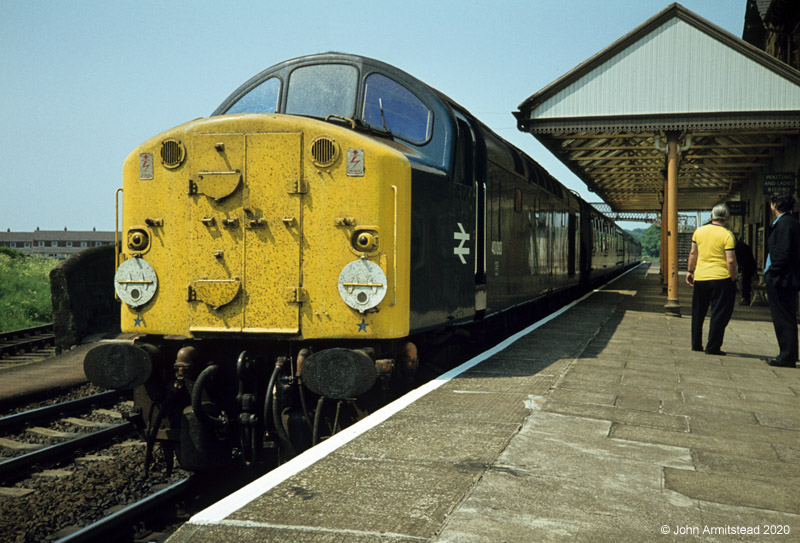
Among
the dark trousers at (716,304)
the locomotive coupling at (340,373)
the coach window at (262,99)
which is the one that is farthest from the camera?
the dark trousers at (716,304)

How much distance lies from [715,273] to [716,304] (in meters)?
0.35

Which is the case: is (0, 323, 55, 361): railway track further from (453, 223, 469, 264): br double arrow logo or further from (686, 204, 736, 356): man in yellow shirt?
(686, 204, 736, 356): man in yellow shirt

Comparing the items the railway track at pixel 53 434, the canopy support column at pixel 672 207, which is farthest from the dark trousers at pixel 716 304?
the railway track at pixel 53 434

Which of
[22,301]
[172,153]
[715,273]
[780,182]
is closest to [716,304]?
[715,273]

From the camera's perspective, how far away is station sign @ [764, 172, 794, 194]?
48.8 ft

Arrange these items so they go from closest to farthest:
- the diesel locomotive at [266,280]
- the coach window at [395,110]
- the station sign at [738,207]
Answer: the diesel locomotive at [266,280] < the coach window at [395,110] < the station sign at [738,207]

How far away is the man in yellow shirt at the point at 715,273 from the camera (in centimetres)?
798

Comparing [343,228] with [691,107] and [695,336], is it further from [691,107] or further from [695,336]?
[691,107]

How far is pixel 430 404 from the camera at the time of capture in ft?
16.5

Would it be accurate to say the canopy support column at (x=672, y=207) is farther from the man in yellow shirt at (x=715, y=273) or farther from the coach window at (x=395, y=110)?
the coach window at (x=395, y=110)

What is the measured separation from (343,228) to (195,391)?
4.79 ft

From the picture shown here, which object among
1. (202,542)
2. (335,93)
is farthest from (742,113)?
(202,542)

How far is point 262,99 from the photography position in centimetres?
621

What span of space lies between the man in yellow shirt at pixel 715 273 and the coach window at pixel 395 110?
3.74 m
